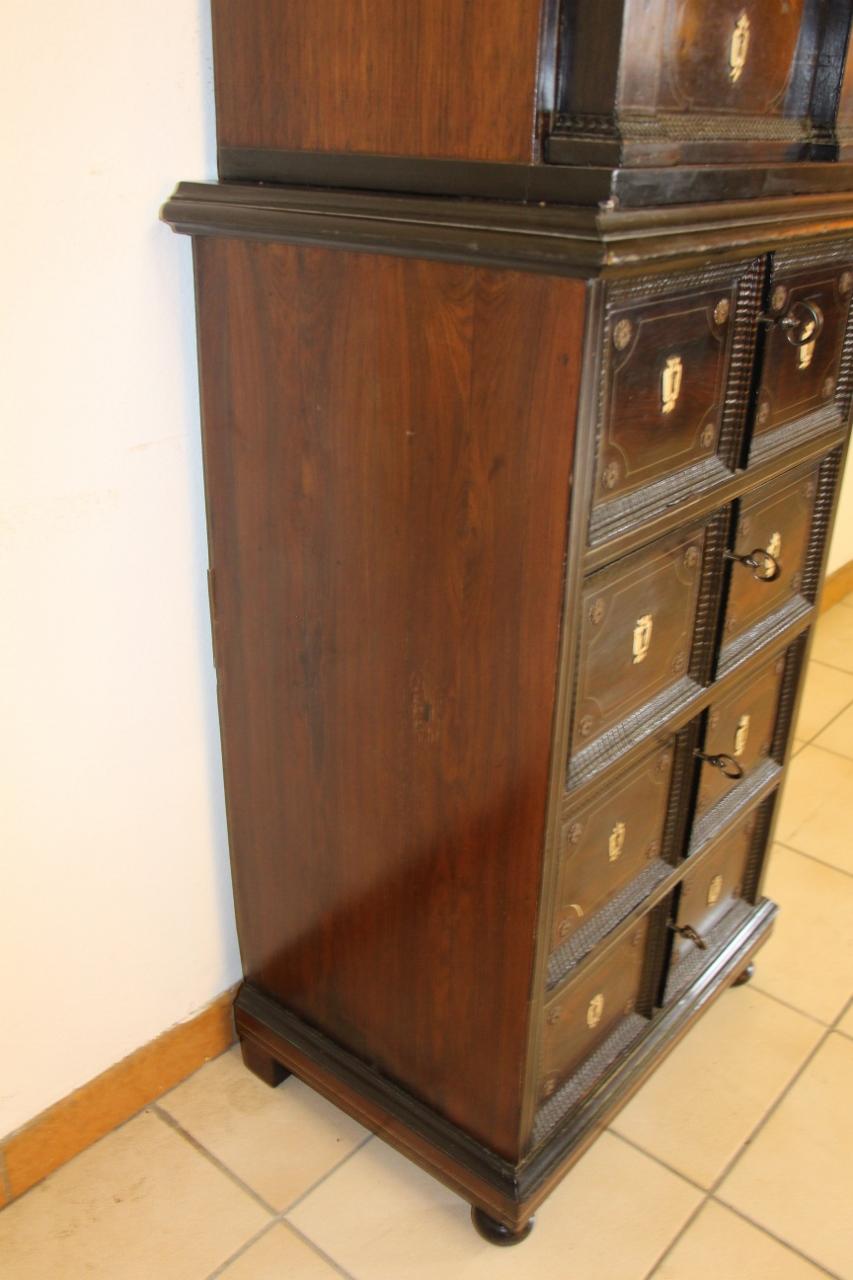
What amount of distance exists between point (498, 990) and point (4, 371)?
85cm

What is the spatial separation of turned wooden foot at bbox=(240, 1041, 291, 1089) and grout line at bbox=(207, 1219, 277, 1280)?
22 cm

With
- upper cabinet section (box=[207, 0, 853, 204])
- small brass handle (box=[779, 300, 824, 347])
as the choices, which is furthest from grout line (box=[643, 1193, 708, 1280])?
upper cabinet section (box=[207, 0, 853, 204])

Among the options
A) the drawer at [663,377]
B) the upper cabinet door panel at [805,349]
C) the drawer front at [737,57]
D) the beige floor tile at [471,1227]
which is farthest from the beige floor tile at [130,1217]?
the drawer front at [737,57]

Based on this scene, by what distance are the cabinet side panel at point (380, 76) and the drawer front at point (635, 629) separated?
1.32 ft

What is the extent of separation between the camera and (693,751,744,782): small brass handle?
4.45ft

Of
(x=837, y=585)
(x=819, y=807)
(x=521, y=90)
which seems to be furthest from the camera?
(x=837, y=585)

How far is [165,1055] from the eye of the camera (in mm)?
1552

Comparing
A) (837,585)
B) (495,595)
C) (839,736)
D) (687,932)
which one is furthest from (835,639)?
(495,595)

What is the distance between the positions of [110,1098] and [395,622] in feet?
2.79

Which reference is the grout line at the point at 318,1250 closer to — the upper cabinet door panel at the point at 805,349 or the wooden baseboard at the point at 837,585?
the upper cabinet door panel at the point at 805,349

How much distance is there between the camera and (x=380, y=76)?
961 millimetres

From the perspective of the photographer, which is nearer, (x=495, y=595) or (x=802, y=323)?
(x=495, y=595)

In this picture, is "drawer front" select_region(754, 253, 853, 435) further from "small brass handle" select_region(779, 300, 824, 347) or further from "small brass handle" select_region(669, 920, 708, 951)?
"small brass handle" select_region(669, 920, 708, 951)

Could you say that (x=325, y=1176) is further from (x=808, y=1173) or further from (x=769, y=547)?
(x=769, y=547)
